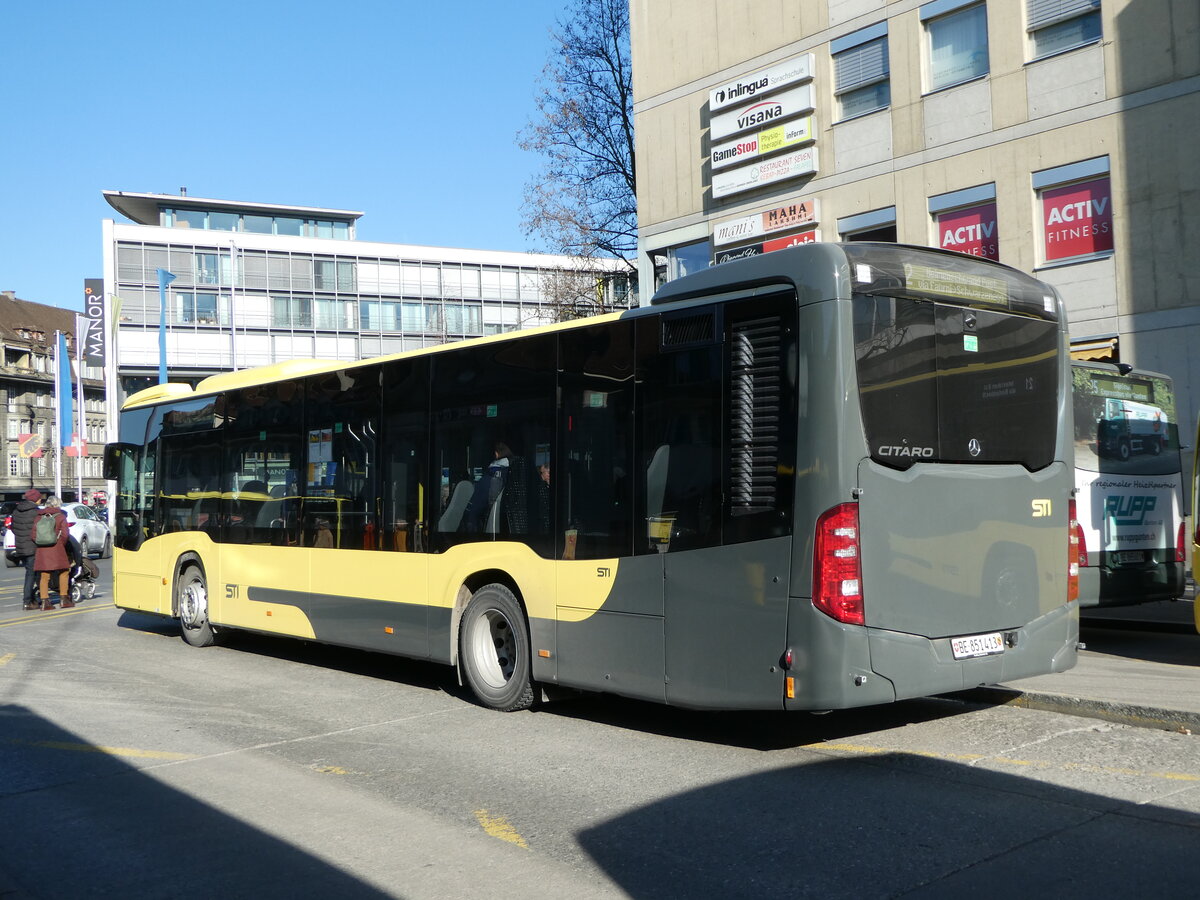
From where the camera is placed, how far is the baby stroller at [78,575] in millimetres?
20891

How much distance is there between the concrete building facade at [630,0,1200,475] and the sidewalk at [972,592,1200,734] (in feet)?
19.9

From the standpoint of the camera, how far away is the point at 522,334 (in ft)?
29.7

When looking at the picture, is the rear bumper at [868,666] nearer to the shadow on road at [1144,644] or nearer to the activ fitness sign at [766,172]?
the shadow on road at [1144,644]

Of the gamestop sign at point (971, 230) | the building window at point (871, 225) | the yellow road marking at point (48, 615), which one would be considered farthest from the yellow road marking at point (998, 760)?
the building window at point (871, 225)

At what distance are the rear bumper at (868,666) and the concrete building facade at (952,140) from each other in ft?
41.8

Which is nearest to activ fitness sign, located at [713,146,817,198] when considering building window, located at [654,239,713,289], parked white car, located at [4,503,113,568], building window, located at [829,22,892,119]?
building window, located at [829,22,892,119]

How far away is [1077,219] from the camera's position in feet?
62.9

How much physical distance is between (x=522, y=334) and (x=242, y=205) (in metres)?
74.4

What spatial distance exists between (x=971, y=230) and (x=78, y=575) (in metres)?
17.0

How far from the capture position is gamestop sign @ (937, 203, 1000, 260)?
20406 millimetres

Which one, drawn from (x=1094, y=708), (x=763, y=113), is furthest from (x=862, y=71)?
(x=1094, y=708)

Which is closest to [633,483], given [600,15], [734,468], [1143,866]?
[734,468]

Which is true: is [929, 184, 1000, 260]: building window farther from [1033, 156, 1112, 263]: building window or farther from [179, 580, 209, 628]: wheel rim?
[179, 580, 209, 628]: wheel rim

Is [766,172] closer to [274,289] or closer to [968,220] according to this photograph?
[968,220]
